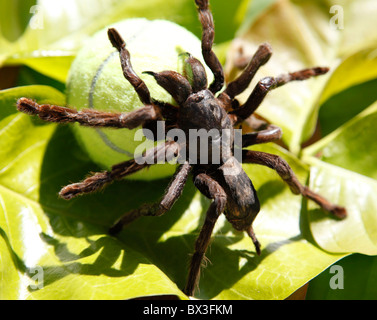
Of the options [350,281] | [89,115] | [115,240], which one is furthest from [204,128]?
[350,281]

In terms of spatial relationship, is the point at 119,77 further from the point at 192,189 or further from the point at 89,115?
the point at 192,189

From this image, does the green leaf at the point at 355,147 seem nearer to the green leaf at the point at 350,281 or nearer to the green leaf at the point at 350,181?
the green leaf at the point at 350,181

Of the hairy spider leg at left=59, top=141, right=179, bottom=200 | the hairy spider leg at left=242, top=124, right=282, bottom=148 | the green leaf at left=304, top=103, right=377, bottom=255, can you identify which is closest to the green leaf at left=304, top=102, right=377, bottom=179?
the green leaf at left=304, top=103, right=377, bottom=255

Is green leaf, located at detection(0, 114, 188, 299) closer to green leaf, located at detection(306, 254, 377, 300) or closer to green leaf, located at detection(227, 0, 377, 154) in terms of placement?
green leaf, located at detection(306, 254, 377, 300)

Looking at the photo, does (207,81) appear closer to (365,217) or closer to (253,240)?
(253,240)

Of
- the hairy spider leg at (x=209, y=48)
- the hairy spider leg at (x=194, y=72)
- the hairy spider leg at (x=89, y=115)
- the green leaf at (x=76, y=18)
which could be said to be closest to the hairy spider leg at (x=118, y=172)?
the hairy spider leg at (x=89, y=115)

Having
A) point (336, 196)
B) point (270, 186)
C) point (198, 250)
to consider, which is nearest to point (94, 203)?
point (198, 250)

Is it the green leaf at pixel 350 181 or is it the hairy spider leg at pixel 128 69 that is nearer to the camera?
the hairy spider leg at pixel 128 69
